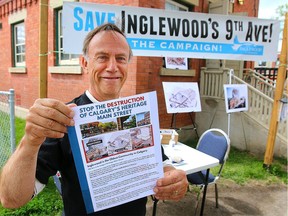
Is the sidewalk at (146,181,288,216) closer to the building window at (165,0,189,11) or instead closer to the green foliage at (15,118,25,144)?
the green foliage at (15,118,25,144)

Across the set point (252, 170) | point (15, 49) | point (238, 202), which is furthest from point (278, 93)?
point (15, 49)

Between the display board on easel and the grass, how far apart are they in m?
1.56

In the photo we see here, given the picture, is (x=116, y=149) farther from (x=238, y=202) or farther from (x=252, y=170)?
(x=252, y=170)

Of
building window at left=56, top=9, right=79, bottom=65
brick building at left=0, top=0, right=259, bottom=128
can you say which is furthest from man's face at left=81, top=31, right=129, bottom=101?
building window at left=56, top=9, right=79, bottom=65

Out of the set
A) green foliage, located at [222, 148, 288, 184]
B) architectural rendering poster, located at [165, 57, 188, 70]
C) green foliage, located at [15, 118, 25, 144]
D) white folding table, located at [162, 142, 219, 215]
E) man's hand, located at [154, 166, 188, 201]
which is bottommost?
green foliage, located at [222, 148, 288, 184]

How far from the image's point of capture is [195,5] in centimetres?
639

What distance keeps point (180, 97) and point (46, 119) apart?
452cm

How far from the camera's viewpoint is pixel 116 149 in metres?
1.02

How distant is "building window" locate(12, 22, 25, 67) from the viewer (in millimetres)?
8266

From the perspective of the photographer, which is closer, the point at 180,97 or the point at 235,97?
the point at 180,97

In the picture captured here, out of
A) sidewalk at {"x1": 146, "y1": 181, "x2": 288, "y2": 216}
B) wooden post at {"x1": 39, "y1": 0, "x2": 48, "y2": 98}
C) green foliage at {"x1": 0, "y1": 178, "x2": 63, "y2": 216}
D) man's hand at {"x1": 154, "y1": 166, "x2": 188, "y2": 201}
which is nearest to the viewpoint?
man's hand at {"x1": 154, "y1": 166, "x2": 188, "y2": 201}

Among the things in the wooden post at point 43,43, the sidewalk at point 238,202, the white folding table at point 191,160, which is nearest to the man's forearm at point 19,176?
the wooden post at point 43,43

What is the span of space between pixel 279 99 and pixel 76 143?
4890 millimetres

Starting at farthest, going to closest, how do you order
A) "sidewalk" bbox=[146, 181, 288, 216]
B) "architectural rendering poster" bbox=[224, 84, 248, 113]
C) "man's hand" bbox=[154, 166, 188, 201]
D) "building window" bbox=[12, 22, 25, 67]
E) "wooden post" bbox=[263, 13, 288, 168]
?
"building window" bbox=[12, 22, 25, 67] → "architectural rendering poster" bbox=[224, 84, 248, 113] → "wooden post" bbox=[263, 13, 288, 168] → "sidewalk" bbox=[146, 181, 288, 216] → "man's hand" bbox=[154, 166, 188, 201]
